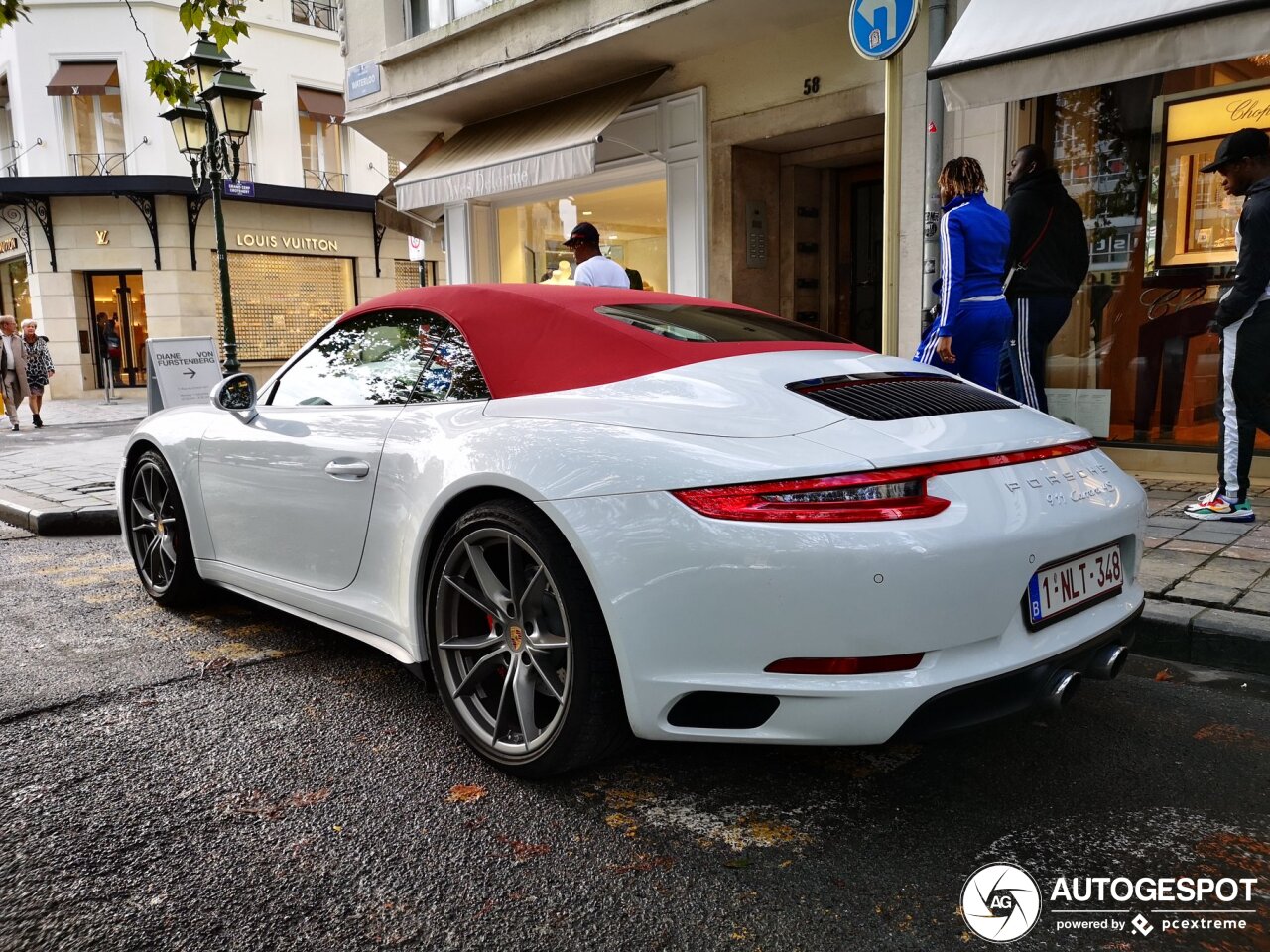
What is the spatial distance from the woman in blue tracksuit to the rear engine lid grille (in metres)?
2.67

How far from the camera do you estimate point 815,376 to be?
8.70ft

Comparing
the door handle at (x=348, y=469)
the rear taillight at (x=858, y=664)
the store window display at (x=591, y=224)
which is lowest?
the rear taillight at (x=858, y=664)

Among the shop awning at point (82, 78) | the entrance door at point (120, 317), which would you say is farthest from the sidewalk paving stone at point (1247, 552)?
the shop awning at point (82, 78)

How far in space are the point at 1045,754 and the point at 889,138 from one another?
3.62 m

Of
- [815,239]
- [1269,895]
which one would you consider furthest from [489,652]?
[815,239]

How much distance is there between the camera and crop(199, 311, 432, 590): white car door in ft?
10.2

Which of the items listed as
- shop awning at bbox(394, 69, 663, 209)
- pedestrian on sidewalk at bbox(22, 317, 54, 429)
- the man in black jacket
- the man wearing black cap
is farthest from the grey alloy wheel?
pedestrian on sidewalk at bbox(22, 317, 54, 429)

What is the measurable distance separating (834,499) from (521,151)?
857 cm

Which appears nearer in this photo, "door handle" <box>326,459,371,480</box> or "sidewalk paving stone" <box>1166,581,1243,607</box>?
"door handle" <box>326,459,371,480</box>

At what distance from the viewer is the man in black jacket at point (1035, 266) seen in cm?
647

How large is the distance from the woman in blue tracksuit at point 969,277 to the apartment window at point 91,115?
22.7m

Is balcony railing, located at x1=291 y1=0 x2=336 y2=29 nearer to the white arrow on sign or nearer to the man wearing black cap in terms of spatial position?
the man wearing black cap

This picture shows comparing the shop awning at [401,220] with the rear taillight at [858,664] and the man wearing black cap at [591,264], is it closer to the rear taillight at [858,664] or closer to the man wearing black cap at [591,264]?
the man wearing black cap at [591,264]

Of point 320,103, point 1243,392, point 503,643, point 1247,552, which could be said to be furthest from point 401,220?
point 320,103
